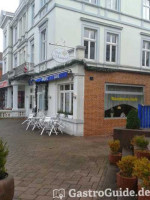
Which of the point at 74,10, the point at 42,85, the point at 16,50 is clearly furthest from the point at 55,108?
the point at 16,50

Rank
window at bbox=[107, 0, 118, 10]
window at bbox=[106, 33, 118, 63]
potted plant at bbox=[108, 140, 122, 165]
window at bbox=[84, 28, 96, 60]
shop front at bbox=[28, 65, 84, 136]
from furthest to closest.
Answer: window at bbox=[107, 0, 118, 10], window at bbox=[106, 33, 118, 63], window at bbox=[84, 28, 96, 60], shop front at bbox=[28, 65, 84, 136], potted plant at bbox=[108, 140, 122, 165]

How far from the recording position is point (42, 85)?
51.5 feet

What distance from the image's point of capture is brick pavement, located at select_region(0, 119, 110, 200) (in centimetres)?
454

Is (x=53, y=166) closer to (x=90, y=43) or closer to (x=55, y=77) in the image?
(x=55, y=77)

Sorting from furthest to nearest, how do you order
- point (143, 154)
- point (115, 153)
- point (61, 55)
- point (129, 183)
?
point (61, 55) < point (115, 153) < point (143, 154) < point (129, 183)

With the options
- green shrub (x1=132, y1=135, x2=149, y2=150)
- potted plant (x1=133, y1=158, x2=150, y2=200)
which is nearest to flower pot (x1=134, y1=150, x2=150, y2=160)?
green shrub (x1=132, y1=135, x2=149, y2=150)

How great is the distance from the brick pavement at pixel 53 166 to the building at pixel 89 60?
321 cm

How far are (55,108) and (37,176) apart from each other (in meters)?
8.56

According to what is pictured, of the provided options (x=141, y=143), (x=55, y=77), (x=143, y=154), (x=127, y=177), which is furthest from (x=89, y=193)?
(x=55, y=77)

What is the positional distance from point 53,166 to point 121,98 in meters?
8.32

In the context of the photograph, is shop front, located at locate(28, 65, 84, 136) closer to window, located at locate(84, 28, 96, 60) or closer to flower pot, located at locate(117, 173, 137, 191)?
window, located at locate(84, 28, 96, 60)

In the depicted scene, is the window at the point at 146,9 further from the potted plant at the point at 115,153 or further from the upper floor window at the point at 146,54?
the potted plant at the point at 115,153

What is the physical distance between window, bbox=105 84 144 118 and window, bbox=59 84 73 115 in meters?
2.04

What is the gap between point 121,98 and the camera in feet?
43.6
